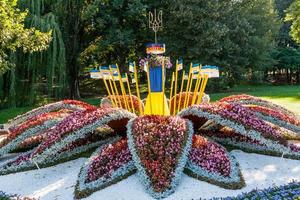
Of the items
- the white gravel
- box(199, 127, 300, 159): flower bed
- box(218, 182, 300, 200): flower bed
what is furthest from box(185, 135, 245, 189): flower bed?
box(199, 127, 300, 159): flower bed

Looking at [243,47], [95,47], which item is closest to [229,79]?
[243,47]

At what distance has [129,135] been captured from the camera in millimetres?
6418

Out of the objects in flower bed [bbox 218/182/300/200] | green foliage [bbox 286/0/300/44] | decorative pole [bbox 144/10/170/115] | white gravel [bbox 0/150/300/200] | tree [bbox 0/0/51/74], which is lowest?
white gravel [bbox 0/150/300/200]

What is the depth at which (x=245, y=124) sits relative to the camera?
21.7 ft

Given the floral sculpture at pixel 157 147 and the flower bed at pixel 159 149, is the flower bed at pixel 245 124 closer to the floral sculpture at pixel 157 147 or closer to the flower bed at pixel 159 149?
the floral sculpture at pixel 157 147

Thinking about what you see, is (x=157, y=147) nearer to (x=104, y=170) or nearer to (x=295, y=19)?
(x=104, y=170)

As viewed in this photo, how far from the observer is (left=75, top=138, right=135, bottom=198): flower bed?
5750mm

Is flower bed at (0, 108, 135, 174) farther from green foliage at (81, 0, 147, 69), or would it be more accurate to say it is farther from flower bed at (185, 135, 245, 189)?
green foliage at (81, 0, 147, 69)

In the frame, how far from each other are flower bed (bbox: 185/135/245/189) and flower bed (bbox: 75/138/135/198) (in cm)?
95

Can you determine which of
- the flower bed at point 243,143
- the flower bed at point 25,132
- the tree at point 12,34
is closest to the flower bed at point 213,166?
the flower bed at point 243,143

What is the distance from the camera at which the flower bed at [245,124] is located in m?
6.54

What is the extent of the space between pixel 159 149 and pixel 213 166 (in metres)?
0.86

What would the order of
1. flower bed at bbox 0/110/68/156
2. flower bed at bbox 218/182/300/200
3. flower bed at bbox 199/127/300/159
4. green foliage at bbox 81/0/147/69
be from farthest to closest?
green foliage at bbox 81/0/147/69, flower bed at bbox 0/110/68/156, flower bed at bbox 199/127/300/159, flower bed at bbox 218/182/300/200

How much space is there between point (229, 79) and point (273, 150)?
1981cm
